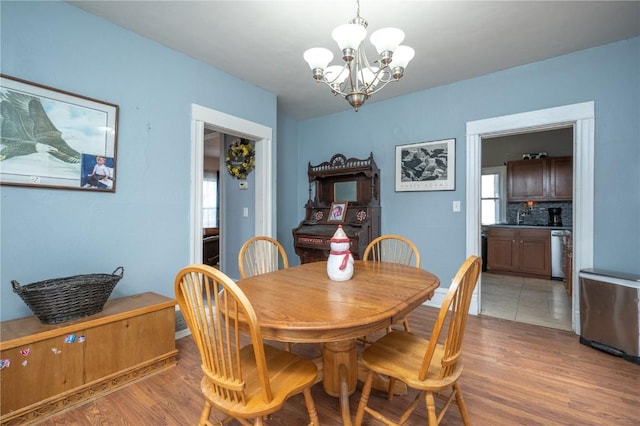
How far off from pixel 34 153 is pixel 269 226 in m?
2.10

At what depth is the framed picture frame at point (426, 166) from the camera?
3281 mm

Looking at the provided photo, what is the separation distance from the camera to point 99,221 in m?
2.15

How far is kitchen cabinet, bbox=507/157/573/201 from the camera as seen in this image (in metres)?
4.83

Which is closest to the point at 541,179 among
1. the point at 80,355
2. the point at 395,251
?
Answer: the point at 395,251

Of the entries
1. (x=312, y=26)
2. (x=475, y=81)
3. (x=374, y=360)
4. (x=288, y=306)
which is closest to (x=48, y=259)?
(x=288, y=306)

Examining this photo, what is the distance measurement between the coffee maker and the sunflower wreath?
5.06m

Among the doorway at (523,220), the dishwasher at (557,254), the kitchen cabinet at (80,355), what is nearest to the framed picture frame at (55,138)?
the kitchen cabinet at (80,355)

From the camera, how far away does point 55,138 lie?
1954 millimetres

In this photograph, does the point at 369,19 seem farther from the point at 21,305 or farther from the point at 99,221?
A: the point at 21,305

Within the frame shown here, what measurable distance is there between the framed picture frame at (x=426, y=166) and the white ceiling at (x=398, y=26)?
82 centimetres

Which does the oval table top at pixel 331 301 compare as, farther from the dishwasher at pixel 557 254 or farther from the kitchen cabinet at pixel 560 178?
the kitchen cabinet at pixel 560 178

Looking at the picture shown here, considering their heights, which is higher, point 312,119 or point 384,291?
point 312,119

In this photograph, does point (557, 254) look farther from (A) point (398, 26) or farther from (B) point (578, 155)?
(A) point (398, 26)

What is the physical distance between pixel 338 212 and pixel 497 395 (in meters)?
2.49
